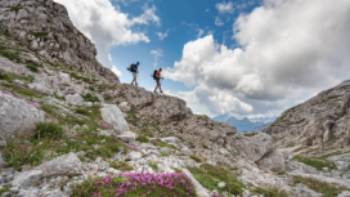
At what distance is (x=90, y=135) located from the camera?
10.6 metres

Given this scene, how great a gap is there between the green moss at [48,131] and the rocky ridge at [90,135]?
0.12ft

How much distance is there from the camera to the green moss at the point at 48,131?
27.1 ft

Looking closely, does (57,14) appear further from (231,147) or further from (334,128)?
(334,128)

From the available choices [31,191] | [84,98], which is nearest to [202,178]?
[31,191]

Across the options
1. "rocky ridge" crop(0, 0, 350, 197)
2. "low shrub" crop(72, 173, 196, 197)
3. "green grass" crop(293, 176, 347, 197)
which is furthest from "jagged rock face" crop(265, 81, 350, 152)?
"low shrub" crop(72, 173, 196, 197)

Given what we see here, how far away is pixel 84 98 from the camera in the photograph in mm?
21078

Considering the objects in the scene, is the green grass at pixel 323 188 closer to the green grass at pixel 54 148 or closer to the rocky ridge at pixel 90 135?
the rocky ridge at pixel 90 135

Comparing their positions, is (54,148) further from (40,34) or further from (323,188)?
(40,34)

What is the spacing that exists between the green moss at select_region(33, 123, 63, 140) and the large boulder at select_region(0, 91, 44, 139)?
0.27 m

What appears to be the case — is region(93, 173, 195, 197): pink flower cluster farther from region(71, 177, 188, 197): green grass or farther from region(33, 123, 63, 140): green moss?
region(33, 123, 63, 140): green moss

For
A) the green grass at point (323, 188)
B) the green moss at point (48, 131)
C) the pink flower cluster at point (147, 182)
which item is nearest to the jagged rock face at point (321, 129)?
the green grass at point (323, 188)

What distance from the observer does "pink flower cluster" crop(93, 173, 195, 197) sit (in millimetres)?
5496

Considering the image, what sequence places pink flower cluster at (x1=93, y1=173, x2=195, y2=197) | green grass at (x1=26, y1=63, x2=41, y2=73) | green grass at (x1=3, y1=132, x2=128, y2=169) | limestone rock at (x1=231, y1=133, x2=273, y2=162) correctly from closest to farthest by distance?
pink flower cluster at (x1=93, y1=173, x2=195, y2=197)
green grass at (x1=3, y1=132, x2=128, y2=169)
green grass at (x1=26, y1=63, x2=41, y2=73)
limestone rock at (x1=231, y1=133, x2=273, y2=162)

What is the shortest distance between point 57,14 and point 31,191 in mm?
47695
